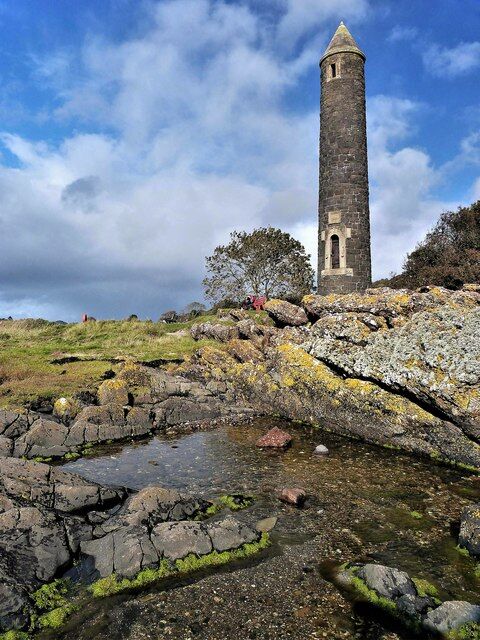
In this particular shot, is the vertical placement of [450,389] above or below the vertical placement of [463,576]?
above

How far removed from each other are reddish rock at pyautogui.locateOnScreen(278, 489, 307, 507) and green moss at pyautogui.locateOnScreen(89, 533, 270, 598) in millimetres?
2009

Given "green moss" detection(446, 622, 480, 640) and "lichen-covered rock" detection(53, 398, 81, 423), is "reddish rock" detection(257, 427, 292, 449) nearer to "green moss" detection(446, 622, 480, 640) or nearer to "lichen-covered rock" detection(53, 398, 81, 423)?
"lichen-covered rock" detection(53, 398, 81, 423)


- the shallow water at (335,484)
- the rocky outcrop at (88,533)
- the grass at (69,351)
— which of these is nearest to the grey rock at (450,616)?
the shallow water at (335,484)

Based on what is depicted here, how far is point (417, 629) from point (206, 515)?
5187 millimetres

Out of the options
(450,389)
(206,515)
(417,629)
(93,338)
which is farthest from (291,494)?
(93,338)

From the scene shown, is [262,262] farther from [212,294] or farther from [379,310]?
[379,310]

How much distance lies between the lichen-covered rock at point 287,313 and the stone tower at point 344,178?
3.94m

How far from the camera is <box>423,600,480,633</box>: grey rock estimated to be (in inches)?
261

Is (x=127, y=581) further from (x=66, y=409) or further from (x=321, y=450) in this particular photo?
(x=66, y=409)

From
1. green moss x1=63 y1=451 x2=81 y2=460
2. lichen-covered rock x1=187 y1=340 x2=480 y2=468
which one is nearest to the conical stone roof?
lichen-covered rock x1=187 y1=340 x2=480 y2=468

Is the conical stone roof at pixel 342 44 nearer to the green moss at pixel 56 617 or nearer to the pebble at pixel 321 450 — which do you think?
the pebble at pixel 321 450

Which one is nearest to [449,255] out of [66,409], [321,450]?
[321,450]

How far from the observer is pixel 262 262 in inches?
1962

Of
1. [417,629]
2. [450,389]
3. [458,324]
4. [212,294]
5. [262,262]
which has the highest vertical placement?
[262,262]
